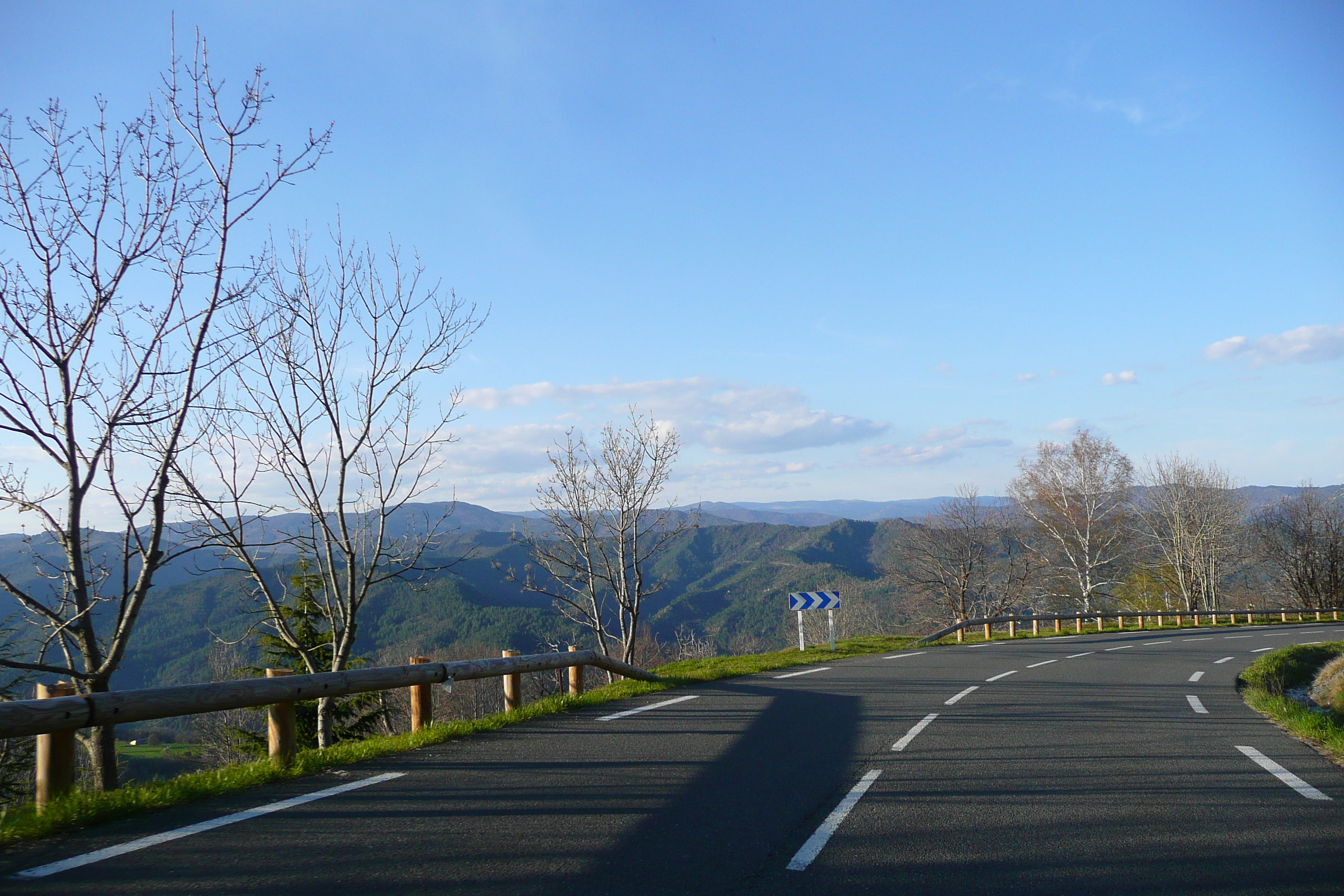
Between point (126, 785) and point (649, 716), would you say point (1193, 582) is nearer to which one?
point (649, 716)

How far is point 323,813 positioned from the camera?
16.9 feet

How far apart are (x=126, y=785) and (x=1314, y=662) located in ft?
82.2

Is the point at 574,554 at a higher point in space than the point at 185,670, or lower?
higher

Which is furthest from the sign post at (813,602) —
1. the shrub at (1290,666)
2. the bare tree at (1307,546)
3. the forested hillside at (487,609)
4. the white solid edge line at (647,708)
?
the bare tree at (1307,546)

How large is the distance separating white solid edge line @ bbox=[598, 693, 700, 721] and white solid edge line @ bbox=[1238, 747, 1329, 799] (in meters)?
6.16

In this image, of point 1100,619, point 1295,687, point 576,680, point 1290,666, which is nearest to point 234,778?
point 576,680

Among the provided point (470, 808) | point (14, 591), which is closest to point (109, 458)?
point (14, 591)

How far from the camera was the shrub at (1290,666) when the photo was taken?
15297 millimetres

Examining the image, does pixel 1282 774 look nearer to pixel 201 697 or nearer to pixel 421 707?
pixel 421 707

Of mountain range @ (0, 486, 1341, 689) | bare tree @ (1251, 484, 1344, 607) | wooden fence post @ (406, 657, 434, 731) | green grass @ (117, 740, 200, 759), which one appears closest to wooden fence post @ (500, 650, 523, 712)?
wooden fence post @ (406, 657, 434, 731)

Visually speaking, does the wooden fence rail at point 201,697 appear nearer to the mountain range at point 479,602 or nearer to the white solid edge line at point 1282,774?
the mountain range at point 479,602

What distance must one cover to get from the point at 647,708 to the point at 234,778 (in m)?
5.20

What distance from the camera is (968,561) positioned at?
4569 centimetres

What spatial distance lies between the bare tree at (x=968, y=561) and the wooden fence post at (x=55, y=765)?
4388 cm
